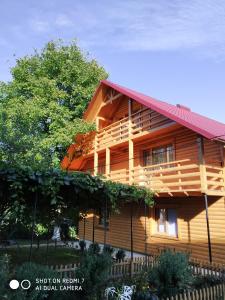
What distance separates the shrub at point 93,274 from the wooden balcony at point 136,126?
893 centimetres

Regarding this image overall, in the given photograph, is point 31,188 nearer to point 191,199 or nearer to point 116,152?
point 191,199

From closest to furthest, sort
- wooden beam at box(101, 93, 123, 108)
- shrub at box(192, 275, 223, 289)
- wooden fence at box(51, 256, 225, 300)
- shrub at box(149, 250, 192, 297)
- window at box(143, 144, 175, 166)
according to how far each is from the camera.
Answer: wooden fence at box(51, 256, 225, 300) → shrub at box(149, 250, 192, 297) → shrub at box(192, 275, 223, 289) → window at box(143, 144, 175, 166) → wooden beam at box(101, 93, 123, 108)

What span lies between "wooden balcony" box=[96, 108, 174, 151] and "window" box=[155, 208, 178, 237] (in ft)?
14.3

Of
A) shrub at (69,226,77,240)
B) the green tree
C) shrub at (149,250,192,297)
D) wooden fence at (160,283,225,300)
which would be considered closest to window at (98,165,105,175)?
the green tree

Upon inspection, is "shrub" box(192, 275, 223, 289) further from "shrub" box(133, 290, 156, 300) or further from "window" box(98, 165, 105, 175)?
"window" box(98, 165, 105, 175)

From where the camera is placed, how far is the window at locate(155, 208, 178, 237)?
46.3ft

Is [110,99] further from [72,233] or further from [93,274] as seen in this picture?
[93,274]

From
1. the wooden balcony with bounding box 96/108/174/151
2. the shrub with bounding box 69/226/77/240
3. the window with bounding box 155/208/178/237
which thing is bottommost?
the shrub with bounding box 69/226/77/240

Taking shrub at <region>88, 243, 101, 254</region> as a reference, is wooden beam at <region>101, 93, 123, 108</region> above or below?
above

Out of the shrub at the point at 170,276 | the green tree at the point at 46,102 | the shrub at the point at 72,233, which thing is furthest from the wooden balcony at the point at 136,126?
the shrub at the point at 170,276

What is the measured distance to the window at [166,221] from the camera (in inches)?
556

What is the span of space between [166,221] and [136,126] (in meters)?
6.11

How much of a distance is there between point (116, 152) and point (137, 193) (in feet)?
27.3

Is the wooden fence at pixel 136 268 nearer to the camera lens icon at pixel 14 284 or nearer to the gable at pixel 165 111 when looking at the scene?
the camera lens icon at pixel 14 284
